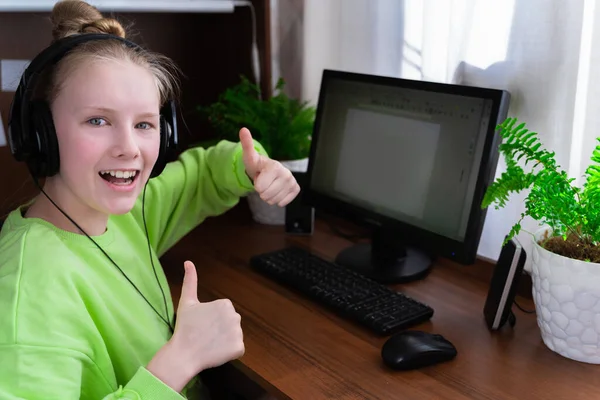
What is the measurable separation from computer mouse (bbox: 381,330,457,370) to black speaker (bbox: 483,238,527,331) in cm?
12

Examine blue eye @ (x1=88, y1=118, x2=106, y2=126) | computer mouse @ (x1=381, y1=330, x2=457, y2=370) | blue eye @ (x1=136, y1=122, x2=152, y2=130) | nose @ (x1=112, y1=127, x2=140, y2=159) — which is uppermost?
blue eye @ (x1=88, y1=118, x2=106, y2=126)

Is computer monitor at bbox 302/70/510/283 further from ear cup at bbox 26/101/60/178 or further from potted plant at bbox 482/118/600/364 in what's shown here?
ear cup at bbox 26/101/60/178

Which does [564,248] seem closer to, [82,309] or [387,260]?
[387,260]

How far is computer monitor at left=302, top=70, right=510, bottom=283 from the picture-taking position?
1208mm

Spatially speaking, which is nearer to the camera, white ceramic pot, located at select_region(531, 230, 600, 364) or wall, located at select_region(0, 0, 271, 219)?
white ceramic pot, located at select_region(531, 230, 600, 364)

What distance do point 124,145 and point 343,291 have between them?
1.64 feet

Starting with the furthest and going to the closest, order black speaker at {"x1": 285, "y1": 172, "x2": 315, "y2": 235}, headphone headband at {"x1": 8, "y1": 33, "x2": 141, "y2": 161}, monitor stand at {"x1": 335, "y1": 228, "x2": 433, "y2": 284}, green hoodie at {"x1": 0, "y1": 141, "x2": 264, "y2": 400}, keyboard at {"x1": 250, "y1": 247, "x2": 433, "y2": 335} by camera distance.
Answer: black speaker at {"x1": 285, "y1": 172, "x2": 315, "y2": 235} → monitor stand at {"x1": 335, "y1": 228, "x2": 433, "y2": 284} → keyboard at {"x1": 250, "y1": 247, "x2": 433, "y2": 335} → headphone headband at {"x1": 8, "y1": 33, "x2": 141, "y2": 161} → green hoodie at {"x1": 0, "y1": 141, "x2": 264, "y2": 400}

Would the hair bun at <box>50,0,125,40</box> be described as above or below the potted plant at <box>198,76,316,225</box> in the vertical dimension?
above

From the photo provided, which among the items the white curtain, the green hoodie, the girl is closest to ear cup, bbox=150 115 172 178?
the girl

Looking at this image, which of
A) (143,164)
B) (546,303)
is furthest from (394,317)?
(143,164)

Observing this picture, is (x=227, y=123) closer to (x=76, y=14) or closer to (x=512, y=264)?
(x=76, y=14)

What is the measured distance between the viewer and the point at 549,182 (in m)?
1.02

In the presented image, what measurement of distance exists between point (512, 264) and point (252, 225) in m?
0.72

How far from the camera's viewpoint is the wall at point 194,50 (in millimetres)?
1621
